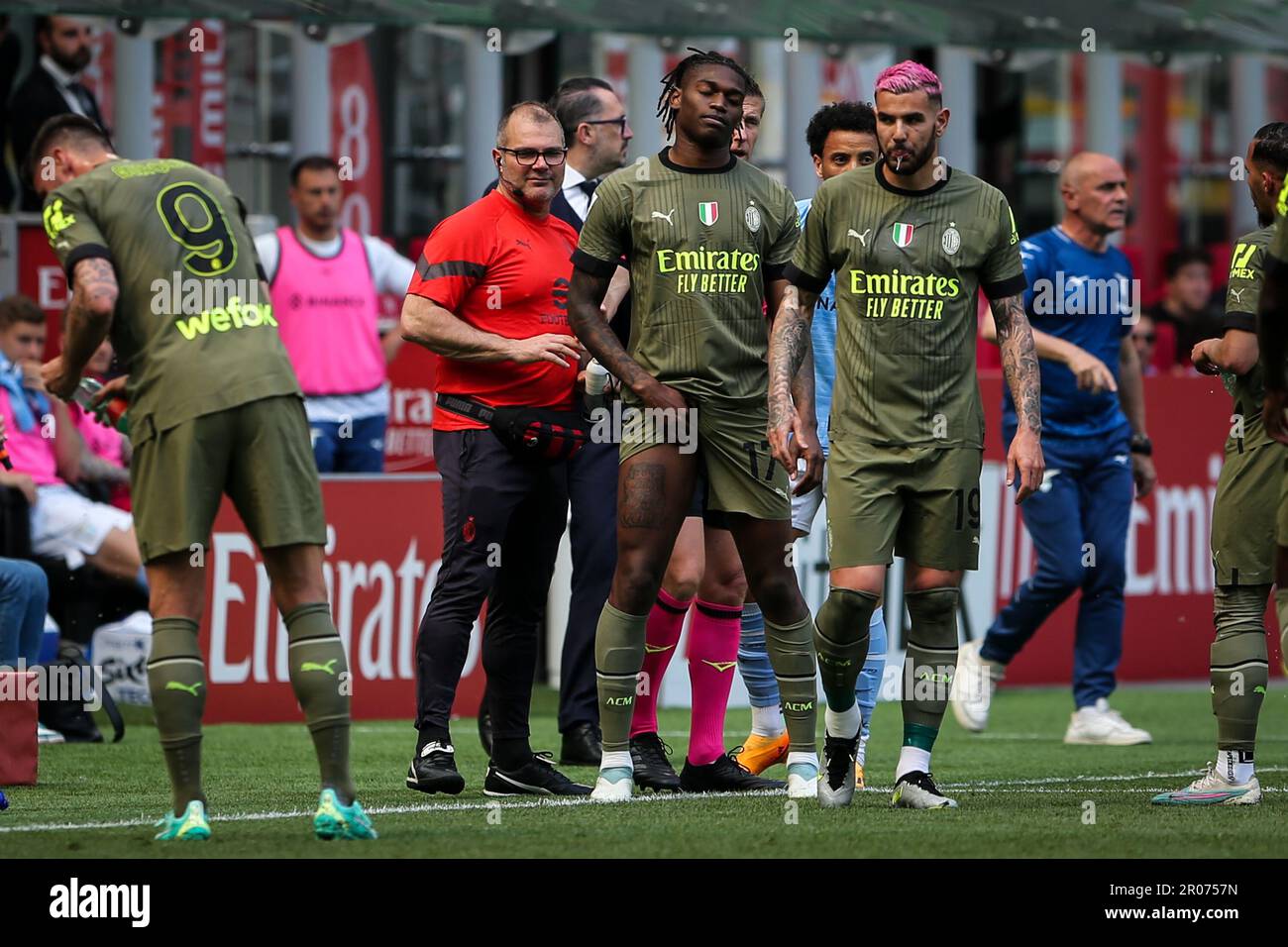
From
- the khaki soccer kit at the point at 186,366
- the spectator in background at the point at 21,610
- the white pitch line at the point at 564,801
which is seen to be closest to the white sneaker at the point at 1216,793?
the white pitch line at the point at 564,801

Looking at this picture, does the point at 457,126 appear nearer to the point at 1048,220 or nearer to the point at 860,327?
the point at 1048,220

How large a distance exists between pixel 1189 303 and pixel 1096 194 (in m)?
5.85

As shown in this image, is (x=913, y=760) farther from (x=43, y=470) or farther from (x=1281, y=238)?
(x=43, y=470)

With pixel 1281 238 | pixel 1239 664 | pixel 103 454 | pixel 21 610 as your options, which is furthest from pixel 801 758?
pixel 103 454

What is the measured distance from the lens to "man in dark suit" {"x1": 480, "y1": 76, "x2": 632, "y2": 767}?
28.0 ft

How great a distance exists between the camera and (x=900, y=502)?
712 cm

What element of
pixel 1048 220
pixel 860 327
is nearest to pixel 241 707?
pixel 860 327

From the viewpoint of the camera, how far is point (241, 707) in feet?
36.3

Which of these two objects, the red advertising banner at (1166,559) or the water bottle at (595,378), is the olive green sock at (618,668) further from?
the red advertising banner at (1166,559)

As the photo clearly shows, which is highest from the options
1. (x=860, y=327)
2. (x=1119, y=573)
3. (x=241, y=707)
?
(x=860, y=327)

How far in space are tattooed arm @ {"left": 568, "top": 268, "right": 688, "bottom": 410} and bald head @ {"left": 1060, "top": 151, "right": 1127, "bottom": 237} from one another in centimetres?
408

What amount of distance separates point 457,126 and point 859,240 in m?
14.3
